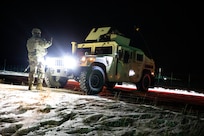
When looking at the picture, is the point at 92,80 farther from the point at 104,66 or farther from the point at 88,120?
the point at 88,120

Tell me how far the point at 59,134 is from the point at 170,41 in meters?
49.7

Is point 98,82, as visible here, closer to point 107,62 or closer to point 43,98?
point 107,62

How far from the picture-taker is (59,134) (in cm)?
436

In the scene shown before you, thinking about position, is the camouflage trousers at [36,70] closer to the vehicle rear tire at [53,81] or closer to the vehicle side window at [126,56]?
the vehicle rear tire at [53,81]

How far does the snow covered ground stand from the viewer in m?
4.43

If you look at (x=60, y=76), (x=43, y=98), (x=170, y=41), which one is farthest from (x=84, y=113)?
(x=170, y=41)

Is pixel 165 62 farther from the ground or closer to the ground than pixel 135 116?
farther from the ground

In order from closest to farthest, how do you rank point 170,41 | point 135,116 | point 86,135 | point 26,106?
point 86,135 < point 135,116 < point 26,106 < point 170,41

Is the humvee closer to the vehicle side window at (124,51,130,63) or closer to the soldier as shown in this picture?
the vehicle side window at (124,51,130,63)

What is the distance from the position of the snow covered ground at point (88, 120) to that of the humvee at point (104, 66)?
2.77m

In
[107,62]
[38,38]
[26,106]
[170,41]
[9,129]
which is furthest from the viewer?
[170,41]

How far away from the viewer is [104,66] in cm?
927

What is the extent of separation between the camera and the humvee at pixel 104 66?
885 cm

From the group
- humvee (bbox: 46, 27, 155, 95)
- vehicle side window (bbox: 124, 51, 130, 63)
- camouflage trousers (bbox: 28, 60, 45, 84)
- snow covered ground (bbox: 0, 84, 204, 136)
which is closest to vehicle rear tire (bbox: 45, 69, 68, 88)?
humvee (bbox: 46, 27, 155, 95)
